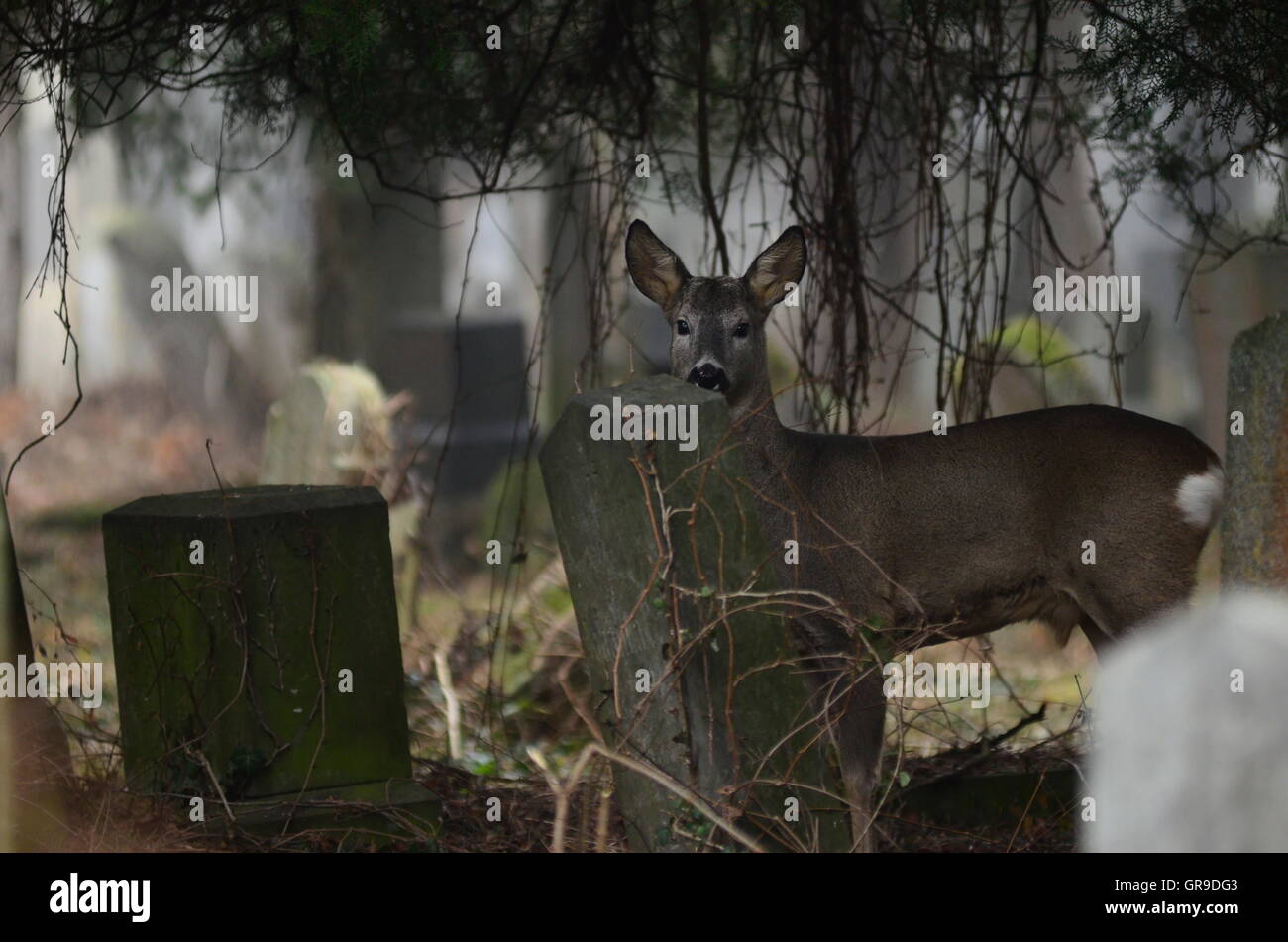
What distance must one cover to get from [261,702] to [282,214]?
74.6 ft

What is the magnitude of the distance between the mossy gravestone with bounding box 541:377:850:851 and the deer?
3.84ft

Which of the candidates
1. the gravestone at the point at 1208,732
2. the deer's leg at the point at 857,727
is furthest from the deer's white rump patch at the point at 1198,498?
the gravestone at the point at 1208,732

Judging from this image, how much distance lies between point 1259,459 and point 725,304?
6.36 feet

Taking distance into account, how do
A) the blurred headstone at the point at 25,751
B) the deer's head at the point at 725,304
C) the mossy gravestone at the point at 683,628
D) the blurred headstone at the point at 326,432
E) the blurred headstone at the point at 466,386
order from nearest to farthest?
the mossy gravestone at the point at 683,628 < the blurred headstone at the point at 25,751 < the deer's head at the point at 725,304 < the blurred headstone at the point at 326,432 < the blurred headstone at the point at 466,386

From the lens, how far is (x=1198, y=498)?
5.25 metres

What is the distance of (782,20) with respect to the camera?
641cm

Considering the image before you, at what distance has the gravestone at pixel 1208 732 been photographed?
5.56 ft

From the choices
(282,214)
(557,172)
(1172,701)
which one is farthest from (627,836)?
(282,214)

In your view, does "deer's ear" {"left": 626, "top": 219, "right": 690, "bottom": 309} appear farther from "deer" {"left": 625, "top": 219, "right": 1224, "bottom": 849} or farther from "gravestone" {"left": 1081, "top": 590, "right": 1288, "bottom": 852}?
"gravestone" {"left": 1081, "top": 590, "right": 1288, "bottom": 852}

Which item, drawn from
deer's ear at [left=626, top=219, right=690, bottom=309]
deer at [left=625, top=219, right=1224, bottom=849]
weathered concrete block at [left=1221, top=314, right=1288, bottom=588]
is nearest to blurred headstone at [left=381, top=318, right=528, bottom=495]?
deer's ear at [left=626, top=219, right=690, bottom=309]

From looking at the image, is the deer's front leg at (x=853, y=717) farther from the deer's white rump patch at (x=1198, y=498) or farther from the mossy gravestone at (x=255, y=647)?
the mossy gravestone at (x=255, y=647)

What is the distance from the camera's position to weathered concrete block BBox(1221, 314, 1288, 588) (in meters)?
5.27
